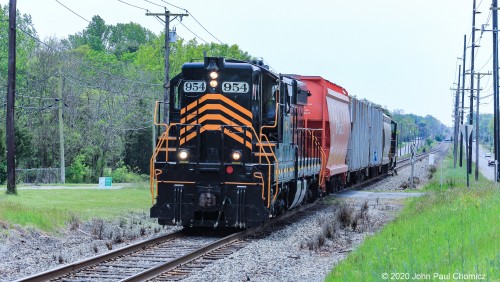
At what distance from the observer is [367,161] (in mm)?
42000

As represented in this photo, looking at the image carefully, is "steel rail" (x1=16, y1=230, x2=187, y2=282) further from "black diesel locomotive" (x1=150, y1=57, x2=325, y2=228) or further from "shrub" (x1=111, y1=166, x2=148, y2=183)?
"shrub" (x1=111, y1=166, x2=148, y2=183)

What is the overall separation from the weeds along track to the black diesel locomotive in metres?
0.63

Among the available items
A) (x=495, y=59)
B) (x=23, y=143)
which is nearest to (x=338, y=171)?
(x=495, y=59)

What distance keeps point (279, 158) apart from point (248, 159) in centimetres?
93

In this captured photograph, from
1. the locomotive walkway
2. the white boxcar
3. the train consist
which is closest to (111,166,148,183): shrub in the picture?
the white boxcar

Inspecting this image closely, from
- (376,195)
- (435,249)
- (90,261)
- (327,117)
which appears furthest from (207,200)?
(376,195)

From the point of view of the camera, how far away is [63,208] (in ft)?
77.7

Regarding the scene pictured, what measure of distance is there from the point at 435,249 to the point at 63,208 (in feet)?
46.3

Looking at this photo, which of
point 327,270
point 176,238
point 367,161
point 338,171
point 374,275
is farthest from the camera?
point 367,161

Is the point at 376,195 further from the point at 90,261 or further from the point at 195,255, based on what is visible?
the point at 90,261

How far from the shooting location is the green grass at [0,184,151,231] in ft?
60.6

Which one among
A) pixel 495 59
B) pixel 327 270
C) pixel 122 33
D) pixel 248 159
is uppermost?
pixel 122 33

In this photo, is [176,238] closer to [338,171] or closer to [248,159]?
[248,159]

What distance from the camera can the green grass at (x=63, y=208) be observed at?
60.6 ft
